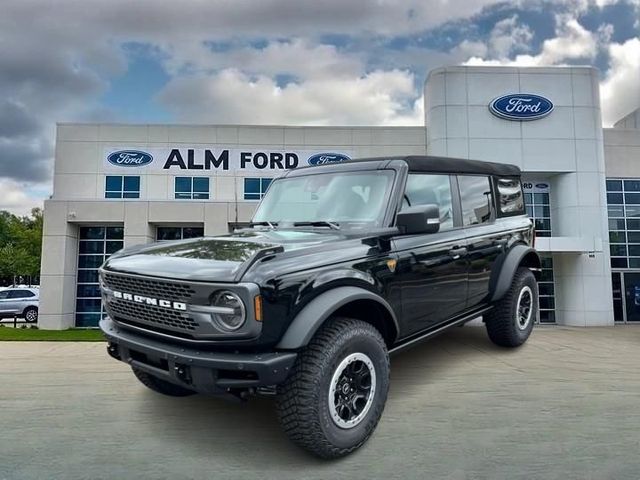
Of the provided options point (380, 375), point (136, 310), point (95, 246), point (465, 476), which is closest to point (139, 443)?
point (136, 310)

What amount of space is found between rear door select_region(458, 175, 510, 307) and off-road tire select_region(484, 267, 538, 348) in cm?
38

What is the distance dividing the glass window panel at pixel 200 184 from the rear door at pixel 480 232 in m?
13.5

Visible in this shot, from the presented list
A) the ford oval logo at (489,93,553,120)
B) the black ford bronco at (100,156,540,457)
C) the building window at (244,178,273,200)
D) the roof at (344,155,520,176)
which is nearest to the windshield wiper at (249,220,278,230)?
the black ford bronco at (100,156,540,457)

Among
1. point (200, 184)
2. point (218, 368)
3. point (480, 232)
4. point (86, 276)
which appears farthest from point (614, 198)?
point (86, 276)

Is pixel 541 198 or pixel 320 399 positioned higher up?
pixel 541 198

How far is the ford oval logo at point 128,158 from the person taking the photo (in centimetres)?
1641

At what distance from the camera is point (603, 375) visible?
4148 mm

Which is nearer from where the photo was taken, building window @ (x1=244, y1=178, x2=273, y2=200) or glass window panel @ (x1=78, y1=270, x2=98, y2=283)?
glass window panel @ (x1=78, y1=270, x2=98, y2=283)

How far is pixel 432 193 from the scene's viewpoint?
13.2ft

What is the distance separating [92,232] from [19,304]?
5.94 metres

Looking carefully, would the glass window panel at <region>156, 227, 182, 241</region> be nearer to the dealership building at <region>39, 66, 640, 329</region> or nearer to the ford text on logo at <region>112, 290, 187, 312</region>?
the dealership building at <region>39, 66, 640, 329</region>

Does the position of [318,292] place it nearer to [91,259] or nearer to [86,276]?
[91,259]

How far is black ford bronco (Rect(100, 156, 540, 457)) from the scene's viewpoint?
253 cm

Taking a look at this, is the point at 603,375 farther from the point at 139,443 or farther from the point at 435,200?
the point at 139,443
